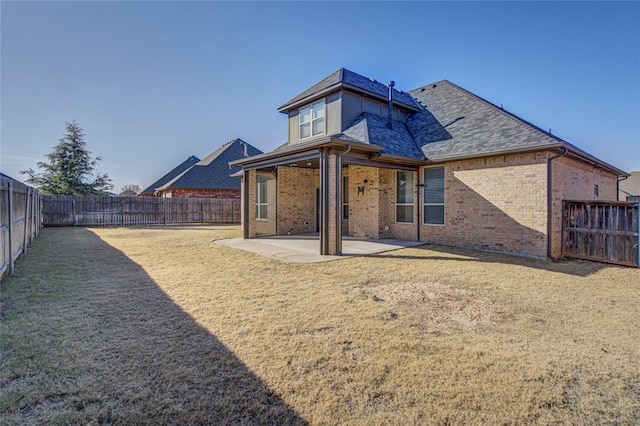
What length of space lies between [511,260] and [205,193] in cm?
2290

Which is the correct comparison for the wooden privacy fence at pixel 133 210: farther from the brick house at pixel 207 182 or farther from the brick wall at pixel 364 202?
the brick wall at pixel 364 202

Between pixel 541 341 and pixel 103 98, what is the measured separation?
18654 millimetres

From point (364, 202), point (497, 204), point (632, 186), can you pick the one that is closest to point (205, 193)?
point (364, 202)

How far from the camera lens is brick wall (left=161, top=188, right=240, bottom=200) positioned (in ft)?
82.7

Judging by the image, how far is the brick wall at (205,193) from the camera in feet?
82.7

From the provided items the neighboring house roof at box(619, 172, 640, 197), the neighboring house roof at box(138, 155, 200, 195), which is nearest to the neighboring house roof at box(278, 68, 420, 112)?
the neighboring house roof at box(138, 155, 200, 195)

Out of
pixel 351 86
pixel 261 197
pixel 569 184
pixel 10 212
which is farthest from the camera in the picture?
pixel 261 197

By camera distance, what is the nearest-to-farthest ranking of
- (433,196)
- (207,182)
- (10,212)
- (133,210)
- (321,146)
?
(10,212), (321,146), (433,196), (133,210), (207,182)

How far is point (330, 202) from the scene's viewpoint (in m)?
8.80

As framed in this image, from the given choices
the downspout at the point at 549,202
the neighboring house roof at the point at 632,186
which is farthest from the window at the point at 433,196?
the neighboring house roof at the point at 632,186

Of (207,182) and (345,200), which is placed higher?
(207,182)

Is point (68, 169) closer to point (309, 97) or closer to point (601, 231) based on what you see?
point (309, 97)

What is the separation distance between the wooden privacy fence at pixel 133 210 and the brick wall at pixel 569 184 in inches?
791

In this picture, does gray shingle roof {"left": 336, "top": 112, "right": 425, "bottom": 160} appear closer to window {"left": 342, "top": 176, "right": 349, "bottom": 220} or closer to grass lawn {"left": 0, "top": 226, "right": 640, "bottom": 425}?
window {"left": 342, "top": 176, "right": 349, "bottom": 220}
